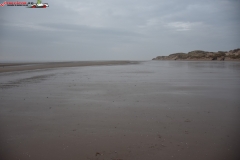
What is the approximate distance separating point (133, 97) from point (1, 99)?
20.8 ft

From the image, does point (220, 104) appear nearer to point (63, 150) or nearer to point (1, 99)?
point (63, 150)

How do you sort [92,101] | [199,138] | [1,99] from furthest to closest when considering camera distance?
[1,99] → [92,101] → [199,138]

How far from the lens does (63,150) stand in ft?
12.0

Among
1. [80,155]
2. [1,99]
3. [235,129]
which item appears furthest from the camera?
[1,99]

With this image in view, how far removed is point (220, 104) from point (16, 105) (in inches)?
327

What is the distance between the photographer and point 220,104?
6836mm

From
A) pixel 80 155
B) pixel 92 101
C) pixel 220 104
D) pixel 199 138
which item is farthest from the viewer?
pixel 92 101

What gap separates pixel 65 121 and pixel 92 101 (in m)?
2.44

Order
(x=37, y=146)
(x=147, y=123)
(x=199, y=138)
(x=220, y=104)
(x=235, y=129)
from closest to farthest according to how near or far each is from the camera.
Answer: (x=37, y=146)
(x=199, y=138)
(x=235, y=129)
(x=147, y=123)
(x=220, y=104)

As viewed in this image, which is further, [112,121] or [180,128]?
[112,121]

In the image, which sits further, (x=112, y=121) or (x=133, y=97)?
(x=133, y=97)

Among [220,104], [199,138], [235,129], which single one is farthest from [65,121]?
[220,104]

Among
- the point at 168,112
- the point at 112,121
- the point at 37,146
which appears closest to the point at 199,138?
the point at 168,112

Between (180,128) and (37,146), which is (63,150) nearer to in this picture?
(37,146)
